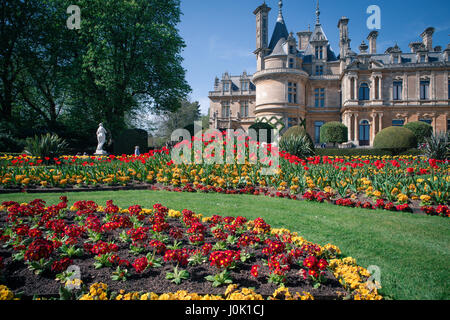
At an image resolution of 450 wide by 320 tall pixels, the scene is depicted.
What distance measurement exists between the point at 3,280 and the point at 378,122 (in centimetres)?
3844

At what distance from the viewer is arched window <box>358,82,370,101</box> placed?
3319 centimetres

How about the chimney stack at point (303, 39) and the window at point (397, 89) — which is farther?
the chimney stack at point (303, 39)

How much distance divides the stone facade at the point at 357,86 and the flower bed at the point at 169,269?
2858cm

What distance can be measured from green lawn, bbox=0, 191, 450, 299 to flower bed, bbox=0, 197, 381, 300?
0.55 metres

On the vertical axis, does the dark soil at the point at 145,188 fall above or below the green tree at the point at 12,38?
below

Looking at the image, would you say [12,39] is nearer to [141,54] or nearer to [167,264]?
[141,54]

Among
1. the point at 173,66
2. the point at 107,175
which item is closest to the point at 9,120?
the point at 173,66

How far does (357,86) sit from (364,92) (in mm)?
1617

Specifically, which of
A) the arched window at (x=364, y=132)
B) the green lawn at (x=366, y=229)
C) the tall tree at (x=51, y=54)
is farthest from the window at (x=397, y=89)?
the tall tree at (x=51, y=54)

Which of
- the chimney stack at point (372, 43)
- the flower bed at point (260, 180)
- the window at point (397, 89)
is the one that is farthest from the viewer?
the chimney stack at point (372, 43)

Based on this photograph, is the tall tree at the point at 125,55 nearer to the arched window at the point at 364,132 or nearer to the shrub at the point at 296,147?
the shrub at the point at 296,147

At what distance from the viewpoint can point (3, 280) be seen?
93.6 inches

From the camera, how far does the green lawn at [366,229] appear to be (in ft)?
9.11
